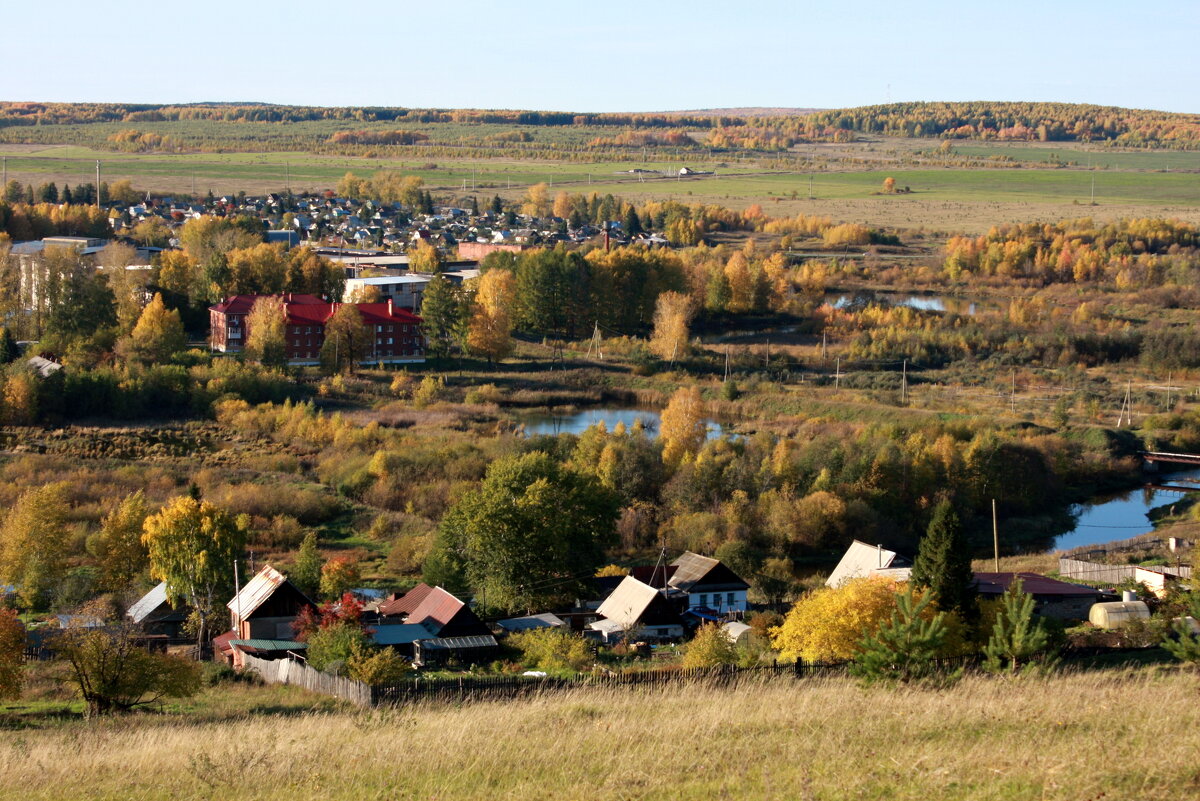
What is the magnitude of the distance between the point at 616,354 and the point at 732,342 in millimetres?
3634

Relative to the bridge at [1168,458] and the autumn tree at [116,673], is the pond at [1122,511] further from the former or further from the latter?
the autumn tree at [116,673]

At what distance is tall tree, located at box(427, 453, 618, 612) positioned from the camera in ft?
49.0

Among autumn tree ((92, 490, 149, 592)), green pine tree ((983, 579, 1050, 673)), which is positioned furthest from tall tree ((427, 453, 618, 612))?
green pine tree ((983, 579, 1050, 673))

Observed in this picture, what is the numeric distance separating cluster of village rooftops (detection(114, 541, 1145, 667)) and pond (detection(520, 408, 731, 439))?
10.0m

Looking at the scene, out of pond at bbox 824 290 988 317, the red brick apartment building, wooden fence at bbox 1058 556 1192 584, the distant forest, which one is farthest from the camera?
the distant forest

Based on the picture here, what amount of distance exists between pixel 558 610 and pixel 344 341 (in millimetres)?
15963

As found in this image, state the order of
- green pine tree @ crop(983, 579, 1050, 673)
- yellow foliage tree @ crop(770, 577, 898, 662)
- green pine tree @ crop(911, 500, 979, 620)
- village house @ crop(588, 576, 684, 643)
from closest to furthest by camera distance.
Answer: green pine tree @ crop(983, 579, 1050, 673) < yellow foliage tree @ crop(770, 577, 898, 662) < green pine tree @ crop(911, 500, 979, 620) < village house @ crop(588, 576, 684, 643)

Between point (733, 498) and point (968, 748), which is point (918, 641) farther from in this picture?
point (733, 498)

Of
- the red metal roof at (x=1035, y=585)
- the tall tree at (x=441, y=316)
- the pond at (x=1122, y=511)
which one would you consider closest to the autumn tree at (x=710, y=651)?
the red metal roof at (x=1035, y=585)

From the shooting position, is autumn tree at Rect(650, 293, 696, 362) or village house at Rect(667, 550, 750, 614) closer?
village house at Rect(667, 550, 750, 614)

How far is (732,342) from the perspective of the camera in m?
35.0

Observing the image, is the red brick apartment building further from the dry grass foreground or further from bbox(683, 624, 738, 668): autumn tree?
the dry grass foreground

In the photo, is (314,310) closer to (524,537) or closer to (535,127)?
(524,537)

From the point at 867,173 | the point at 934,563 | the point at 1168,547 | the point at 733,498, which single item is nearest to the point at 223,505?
the point at 733,498
